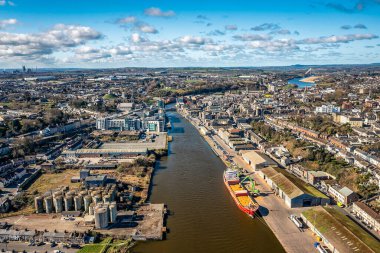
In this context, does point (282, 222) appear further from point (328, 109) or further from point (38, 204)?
point (328, 109)

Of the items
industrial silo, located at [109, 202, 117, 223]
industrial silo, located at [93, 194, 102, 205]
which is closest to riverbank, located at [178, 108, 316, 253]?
industrial silo, located at [109, 202, 117, 223]

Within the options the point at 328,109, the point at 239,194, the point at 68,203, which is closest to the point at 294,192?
the point at 239,194

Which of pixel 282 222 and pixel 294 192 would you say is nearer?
pixel 282 222

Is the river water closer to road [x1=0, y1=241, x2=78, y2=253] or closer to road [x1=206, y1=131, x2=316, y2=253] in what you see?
road [x1=206, y1=131, x2=316, y2=253]

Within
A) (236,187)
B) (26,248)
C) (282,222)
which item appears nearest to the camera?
(26,248)

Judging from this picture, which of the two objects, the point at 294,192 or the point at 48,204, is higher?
the point at 294,192

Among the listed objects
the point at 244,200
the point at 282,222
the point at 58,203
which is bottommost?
the point at 282,222

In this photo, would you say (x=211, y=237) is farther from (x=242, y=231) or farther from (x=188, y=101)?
(x=188, y=101)
